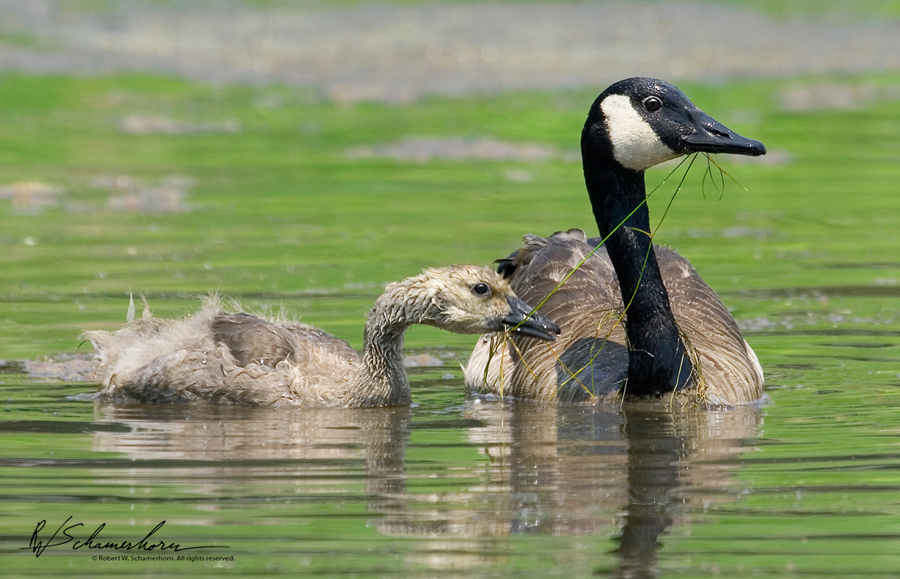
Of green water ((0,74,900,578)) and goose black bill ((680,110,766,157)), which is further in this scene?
goose black bill ((680,110,766,157))

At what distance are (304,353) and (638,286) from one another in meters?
2.27

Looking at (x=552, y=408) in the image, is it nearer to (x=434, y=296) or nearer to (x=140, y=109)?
(x=434, y=296)

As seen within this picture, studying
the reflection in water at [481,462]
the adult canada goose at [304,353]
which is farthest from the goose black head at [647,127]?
the reflection in water at [481,462]

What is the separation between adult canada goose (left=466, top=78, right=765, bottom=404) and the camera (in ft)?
31.2

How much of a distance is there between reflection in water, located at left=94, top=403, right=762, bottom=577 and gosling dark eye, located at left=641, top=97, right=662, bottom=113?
1.89 meters

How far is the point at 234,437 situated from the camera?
8.73 metres

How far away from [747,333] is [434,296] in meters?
3.44

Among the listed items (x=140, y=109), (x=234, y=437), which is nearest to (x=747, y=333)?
(x=234, y=437)

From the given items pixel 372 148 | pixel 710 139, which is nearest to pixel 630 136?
pixel 710 139

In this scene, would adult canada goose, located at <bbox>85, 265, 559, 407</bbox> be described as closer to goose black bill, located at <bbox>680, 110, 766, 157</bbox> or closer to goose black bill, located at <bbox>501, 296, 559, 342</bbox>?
goose black bill, located at <bbox>501, 296, 559, 342</bbox>

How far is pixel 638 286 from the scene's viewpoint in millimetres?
9773

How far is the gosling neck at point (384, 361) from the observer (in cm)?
968
